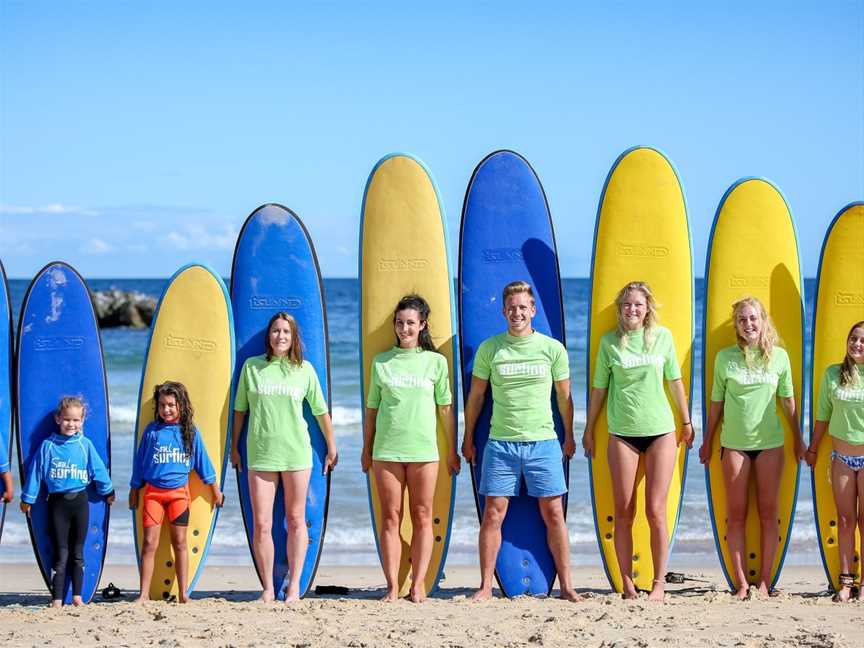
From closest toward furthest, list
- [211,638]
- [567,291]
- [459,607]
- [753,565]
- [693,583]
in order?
[211,638] → [459,607] → [753,565] → [693,583] → [567,291]

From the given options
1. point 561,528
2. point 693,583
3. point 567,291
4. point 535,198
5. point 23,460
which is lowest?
point 693,583

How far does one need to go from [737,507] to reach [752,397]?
0.50 m

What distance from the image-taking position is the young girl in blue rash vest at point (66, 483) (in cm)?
464

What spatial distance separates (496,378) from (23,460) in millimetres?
2135

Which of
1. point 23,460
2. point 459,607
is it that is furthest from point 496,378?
point 23,460

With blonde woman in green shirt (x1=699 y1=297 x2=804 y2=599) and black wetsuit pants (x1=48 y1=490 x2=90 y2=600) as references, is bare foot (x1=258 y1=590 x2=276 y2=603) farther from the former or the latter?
blonde woman in green shirt (x1=699 y1=297 x2=804 y2=599)

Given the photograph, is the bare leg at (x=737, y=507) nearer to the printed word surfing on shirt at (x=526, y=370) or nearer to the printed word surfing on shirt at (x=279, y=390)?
the printed word surfing on shirt at (x=526, y=370)

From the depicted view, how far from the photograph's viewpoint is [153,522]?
4.64m

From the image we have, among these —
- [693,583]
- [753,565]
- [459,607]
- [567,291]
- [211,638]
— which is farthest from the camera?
[567,291]

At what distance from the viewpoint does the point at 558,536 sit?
181 inches

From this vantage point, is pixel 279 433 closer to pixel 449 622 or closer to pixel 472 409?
pixel 472 409

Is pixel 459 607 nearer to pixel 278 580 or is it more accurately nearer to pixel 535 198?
pixel 278 580

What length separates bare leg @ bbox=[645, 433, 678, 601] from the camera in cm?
454

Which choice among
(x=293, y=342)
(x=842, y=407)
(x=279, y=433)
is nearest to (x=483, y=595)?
(x=279, y=433)
